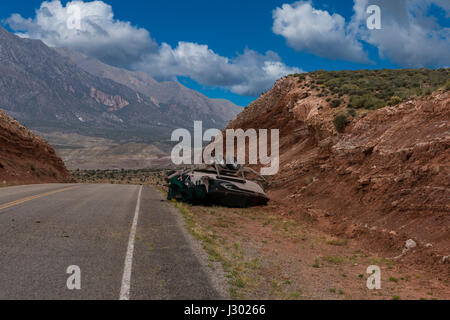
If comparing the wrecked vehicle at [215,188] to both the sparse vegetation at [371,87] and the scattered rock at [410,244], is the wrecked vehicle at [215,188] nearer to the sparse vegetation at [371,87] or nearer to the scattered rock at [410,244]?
the sparse vegetation at [371,87]

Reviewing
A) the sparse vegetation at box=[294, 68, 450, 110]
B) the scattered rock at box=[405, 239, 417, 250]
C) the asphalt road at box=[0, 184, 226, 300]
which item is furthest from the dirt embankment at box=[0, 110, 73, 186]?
the scattered rock at box=[405, 239, 417, 250]

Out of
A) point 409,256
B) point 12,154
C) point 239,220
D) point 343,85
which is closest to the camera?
point 409,256

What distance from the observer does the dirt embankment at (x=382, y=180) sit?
9875 millimetres

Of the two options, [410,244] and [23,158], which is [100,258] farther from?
[23,158]

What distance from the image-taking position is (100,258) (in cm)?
733

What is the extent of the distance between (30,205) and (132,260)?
A: 346 inches

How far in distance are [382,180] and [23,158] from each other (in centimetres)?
3594

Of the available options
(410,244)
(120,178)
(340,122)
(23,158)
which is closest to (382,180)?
(410,244)

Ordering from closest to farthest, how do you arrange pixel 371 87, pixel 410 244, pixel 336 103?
pixel 410 244 → pixel 336 103 → pixel 371 87

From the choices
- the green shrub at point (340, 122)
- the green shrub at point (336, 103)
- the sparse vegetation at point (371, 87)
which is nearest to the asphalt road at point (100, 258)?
the green shrub at point (340, 122)

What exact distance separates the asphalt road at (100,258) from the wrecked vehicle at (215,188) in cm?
498

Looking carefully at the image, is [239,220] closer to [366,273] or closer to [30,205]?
[366,273]
